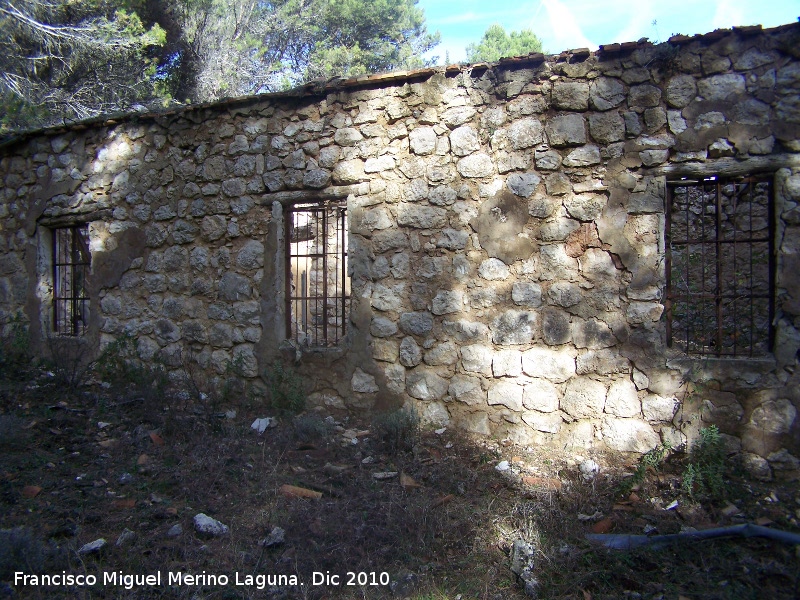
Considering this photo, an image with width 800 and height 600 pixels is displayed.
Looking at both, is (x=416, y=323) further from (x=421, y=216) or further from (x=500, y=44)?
(x=500, y=44)

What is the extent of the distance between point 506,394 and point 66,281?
6.09 meters

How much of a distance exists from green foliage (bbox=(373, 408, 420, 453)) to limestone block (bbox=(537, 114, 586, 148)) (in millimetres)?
2752

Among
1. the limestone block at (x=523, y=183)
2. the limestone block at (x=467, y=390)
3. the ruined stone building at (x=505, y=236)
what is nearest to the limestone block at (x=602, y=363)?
the ruined stone building at (x=505, y=236)

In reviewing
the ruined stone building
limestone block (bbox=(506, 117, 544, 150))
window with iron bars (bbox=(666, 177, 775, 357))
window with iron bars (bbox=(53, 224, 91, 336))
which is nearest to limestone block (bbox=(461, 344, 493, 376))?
the ruined stone building

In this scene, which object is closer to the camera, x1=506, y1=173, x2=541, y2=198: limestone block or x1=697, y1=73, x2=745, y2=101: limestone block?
x1=697, y1=73, x2=745, y2=101: limestone block

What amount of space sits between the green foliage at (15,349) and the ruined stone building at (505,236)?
1.27m

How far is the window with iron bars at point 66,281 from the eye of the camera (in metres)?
7.21

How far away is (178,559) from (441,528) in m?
1.63

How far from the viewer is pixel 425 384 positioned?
5191mm

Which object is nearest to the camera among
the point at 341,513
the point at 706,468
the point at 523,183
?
the point at 341,513

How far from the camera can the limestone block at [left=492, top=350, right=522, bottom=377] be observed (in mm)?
4891

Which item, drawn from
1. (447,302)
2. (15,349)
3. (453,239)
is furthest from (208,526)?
(15,349)

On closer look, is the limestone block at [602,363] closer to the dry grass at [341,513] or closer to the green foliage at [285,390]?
the dry grass at [341,513]

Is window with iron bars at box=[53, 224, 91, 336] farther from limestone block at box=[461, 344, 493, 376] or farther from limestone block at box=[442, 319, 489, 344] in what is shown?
limestone block at box=[461, 344, 493, 376]
